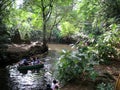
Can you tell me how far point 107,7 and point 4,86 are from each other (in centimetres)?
800

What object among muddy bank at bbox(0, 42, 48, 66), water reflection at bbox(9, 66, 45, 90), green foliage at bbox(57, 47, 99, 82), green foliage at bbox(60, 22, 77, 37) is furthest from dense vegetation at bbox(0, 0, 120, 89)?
green foliage at bbox(60, 22, 77, 37)

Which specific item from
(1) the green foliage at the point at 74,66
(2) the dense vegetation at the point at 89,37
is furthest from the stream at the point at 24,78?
(1) the green foliage at the point at 74,66

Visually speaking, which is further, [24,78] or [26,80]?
[24,78]

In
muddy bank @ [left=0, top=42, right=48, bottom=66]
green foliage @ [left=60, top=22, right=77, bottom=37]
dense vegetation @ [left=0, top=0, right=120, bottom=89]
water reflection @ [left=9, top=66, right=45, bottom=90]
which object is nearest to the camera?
dense vegetation @ [left=0, top=0, right=120, bottom=89]

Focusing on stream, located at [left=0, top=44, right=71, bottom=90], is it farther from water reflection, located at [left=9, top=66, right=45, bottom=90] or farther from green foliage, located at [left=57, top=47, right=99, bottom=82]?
green foliage, located at [left=57, top=47, right=99, bottom=82]

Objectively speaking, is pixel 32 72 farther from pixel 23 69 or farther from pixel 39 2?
pixel 39 2

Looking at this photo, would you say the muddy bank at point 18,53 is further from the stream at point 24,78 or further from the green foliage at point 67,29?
the green foliage at point 67,29

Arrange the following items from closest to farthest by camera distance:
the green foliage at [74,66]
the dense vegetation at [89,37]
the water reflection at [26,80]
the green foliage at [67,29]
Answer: the green foliage at [74,66] → the dense vegetation at [89,37] → the water reflection at [26,80] → the green foliage at [67,29]

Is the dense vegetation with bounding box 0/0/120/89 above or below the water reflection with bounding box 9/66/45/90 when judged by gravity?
above

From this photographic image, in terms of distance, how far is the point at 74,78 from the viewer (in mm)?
9164

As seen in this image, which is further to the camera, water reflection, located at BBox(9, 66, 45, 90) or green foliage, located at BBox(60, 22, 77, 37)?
green foliage, located at BBox(60, 22, 77, 37)

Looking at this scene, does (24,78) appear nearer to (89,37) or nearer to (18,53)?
(89,37)

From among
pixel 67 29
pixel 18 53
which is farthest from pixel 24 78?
pixel 67 29

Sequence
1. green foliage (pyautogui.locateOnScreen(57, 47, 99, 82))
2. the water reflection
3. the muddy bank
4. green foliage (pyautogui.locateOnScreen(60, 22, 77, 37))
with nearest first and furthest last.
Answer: green foliage (pyautogui.locateOnScreen(57, 47, 99, 82))
the water reflection
the muddy bank
green foliage (pyautogui.locateOnScreen(60, 22, 77, 37))
